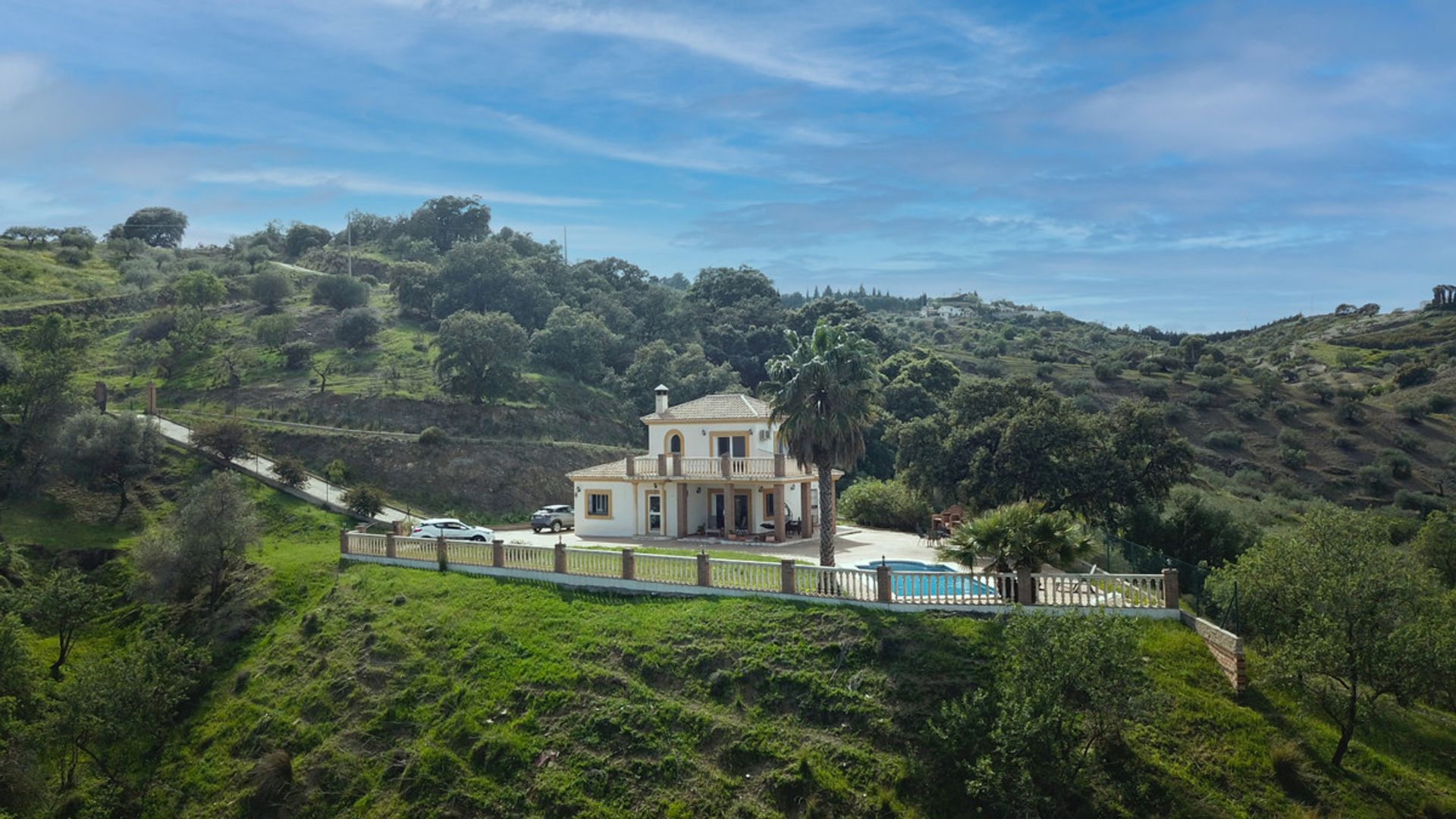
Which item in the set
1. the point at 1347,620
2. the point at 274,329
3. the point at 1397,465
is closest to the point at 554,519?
the point at 1347,620

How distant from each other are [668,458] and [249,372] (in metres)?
35.8

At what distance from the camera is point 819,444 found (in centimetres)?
2638

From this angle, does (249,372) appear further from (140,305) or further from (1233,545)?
(1233,545)

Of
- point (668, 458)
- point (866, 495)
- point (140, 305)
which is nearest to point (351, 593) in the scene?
point (668, 458)

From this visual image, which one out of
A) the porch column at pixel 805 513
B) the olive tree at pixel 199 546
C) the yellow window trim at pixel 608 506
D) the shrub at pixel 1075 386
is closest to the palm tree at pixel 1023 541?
the porch column at pixel 805 513

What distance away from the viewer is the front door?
37500 mm

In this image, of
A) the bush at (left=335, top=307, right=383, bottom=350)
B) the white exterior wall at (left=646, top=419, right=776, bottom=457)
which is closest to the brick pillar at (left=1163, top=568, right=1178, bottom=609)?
the white exterior wall at (left=646, top=419, right=776, bottom=457)

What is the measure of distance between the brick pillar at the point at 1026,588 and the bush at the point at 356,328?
57082mm

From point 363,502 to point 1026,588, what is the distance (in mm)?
29242

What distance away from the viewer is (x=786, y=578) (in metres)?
23.8

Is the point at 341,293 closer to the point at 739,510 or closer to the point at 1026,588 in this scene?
the point at 739,510

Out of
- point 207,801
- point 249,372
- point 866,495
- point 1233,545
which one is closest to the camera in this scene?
point 207,801

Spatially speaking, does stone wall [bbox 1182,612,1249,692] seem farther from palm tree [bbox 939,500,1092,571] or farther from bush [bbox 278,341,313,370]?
bush [bbox 278,341,313,370]

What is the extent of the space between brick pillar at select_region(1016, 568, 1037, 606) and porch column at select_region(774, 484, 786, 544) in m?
13.8
